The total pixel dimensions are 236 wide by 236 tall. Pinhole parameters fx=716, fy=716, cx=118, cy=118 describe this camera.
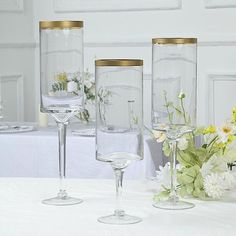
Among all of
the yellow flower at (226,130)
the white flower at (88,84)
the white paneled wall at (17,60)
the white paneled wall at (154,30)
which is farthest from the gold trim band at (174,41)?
the white paneled wall at (17,60)

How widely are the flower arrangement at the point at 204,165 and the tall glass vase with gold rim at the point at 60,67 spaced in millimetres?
222

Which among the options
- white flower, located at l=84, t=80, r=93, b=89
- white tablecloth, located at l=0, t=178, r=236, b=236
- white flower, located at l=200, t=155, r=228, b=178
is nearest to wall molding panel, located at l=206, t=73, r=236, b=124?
white flower, located at l=84, t=80, r=93, b=89

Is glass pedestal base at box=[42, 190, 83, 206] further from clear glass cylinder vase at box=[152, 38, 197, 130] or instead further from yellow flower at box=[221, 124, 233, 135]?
yellow flower at box=[221, 124, 233, 135]

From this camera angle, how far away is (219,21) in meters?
4.97

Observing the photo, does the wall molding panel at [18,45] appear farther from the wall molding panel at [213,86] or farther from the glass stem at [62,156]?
the glass stem at [62,156]

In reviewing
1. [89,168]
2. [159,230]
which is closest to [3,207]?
[159,230]

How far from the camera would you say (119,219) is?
1.53 m

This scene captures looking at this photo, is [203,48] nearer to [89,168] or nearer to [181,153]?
[89,168]

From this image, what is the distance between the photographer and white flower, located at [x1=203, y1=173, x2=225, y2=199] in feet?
5.63

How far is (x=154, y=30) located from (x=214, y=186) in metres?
3.57

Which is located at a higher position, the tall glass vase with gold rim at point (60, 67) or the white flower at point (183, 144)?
the tall glass vase with gold rim at point (60, 67)

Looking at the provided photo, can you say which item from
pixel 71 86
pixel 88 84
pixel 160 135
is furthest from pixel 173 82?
pixel 88 84

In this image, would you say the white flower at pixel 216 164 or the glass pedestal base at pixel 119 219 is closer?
the glass pedestal base at pixel 119 219

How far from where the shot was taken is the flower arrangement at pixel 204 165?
172 centimetres
